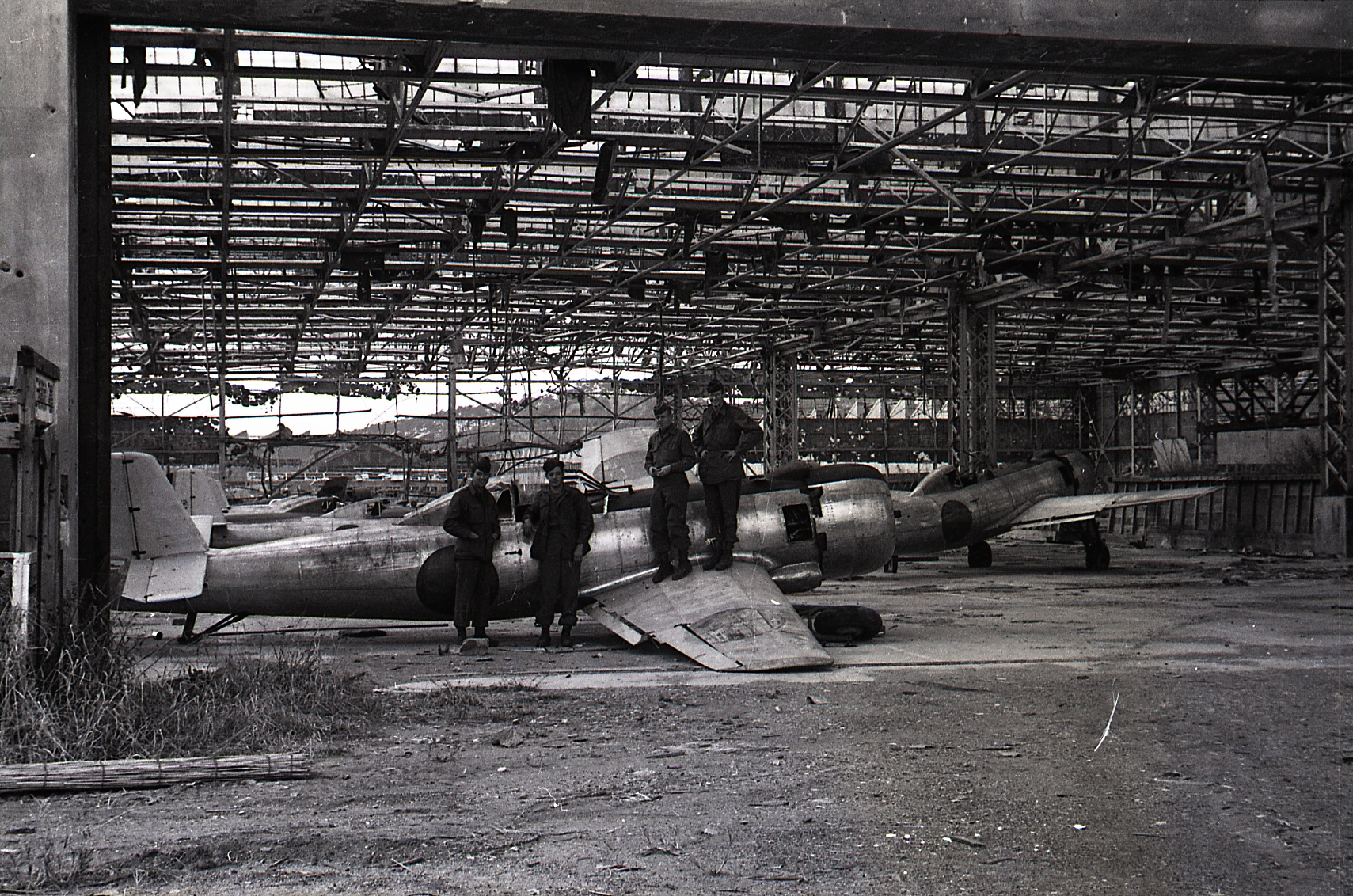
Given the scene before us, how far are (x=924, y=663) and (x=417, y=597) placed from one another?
17.4 feet

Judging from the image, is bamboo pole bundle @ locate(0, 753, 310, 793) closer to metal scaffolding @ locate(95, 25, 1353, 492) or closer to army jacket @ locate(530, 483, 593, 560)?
metal scaffolding @ locate(95, 25, 1353, 492)

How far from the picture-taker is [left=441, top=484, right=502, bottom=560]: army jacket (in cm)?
1145

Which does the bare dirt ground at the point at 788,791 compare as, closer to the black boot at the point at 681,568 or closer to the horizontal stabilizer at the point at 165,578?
the horizontal stabilizer at the point at 165,578

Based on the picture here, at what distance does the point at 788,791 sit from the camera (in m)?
5.61

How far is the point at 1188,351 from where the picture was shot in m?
46.1

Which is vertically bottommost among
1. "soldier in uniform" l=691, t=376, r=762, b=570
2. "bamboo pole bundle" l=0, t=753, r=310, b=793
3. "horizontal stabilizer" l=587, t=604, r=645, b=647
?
"horizontal stabilizer" l=587, t=604, r=645, b=647

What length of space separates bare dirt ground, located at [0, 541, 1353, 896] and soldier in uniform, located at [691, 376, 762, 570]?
6.20ft

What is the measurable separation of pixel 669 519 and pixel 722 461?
2.93ft

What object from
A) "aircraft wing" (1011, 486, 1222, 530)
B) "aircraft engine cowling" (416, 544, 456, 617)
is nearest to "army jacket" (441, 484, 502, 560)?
"aircraft engine cowling" (416, 544, 456, 617)

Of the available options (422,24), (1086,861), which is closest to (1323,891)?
(1086,861)

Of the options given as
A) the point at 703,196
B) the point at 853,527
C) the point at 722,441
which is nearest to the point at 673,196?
the point at 703,196

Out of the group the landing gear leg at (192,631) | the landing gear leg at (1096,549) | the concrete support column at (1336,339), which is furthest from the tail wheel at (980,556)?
the landing gear leg at (192,631)

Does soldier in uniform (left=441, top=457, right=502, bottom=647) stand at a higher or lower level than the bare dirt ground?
higher

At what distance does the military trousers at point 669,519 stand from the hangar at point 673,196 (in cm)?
415
